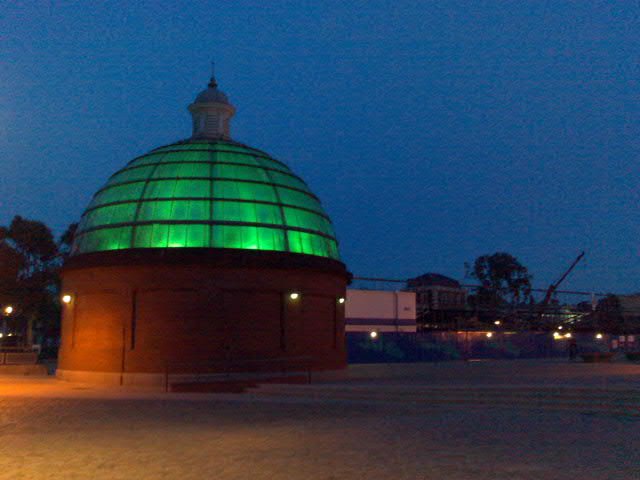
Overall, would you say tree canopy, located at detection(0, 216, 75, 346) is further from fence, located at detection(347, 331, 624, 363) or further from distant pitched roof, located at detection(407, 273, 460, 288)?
distant pitched roof, located at detection(407, 273, 460, 288)

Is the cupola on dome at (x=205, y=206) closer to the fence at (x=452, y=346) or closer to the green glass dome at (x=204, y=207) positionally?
the green glass dome at (x=204, y=207)

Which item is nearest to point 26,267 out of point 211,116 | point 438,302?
point 211,116

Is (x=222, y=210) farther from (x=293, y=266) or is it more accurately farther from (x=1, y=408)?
(x=1, y=408)

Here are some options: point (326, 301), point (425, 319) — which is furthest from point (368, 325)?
point (326, 301)

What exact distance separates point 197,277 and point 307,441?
50.5ft

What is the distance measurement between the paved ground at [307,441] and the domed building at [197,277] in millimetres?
7083

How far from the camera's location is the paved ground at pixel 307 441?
10367mm

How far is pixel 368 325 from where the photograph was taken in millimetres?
68625

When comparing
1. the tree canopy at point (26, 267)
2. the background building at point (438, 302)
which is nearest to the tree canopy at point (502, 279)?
the background building at point (438, 302)

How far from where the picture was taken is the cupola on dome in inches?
1131

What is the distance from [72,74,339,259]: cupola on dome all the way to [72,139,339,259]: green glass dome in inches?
1.8

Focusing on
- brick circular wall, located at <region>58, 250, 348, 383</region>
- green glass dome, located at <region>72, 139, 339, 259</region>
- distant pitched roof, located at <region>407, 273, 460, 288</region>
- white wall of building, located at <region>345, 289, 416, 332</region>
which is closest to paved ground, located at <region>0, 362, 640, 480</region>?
brick circular wall, located at <region>58, 250, 348, 383</region>

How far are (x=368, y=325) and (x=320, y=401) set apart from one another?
48391 mm

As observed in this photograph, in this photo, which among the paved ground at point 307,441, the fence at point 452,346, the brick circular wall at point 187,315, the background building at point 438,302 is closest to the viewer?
the paved ground at point 307,441
